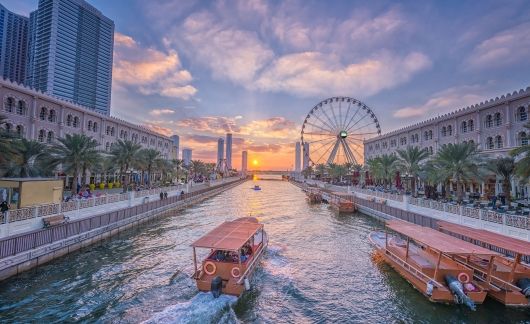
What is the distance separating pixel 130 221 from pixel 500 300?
1195 inches

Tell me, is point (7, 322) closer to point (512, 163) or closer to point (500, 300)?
point (500, 300)

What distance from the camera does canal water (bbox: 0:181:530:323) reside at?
12328 mm

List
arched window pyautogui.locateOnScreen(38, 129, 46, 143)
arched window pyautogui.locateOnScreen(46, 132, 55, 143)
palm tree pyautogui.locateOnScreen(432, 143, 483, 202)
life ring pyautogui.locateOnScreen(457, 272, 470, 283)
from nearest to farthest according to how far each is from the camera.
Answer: life ring pyautogui.locateOnScreen(457, 272, 470, 283), palm tree pyautogui.locateOnScreen(432, 143, 483, 202), arched window pyautogui.locateOnScreen(38, 129, 46, 143), arched window pyautogui.locateOnScreen(46, 132, 55, 143)

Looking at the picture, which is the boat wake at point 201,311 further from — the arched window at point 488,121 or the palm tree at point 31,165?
the arched window at point 488,121

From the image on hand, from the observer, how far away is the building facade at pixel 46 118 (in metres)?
36.9

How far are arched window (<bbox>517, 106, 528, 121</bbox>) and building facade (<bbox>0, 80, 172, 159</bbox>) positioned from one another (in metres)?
61.8

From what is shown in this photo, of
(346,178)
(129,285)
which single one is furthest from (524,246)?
(346,178)

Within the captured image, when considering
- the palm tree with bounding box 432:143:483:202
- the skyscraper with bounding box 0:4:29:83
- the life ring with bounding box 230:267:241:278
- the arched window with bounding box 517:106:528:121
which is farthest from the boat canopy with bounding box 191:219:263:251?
the skyscraper with bounding box 0:4:29:83

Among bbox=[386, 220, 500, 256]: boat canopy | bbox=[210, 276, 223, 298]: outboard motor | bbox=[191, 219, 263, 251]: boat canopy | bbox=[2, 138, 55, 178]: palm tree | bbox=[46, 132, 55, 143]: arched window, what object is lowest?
bbox=[210, 276, 223, 298]: outboard motor

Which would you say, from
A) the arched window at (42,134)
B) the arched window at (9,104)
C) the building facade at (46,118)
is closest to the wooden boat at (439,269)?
the building facade at (46,118)

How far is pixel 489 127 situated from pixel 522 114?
529 cm

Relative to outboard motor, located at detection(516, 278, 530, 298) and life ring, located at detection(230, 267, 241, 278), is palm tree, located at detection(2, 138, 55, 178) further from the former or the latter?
outboard motor, located at detection(516, 278, 530, 298)

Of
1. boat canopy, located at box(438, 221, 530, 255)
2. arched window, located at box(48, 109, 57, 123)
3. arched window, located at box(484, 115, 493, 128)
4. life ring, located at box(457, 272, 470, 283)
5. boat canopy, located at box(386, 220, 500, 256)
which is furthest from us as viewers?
arched window, located at box(48, 109, 57, 123)

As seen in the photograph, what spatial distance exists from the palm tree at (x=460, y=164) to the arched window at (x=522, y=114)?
532 inches
